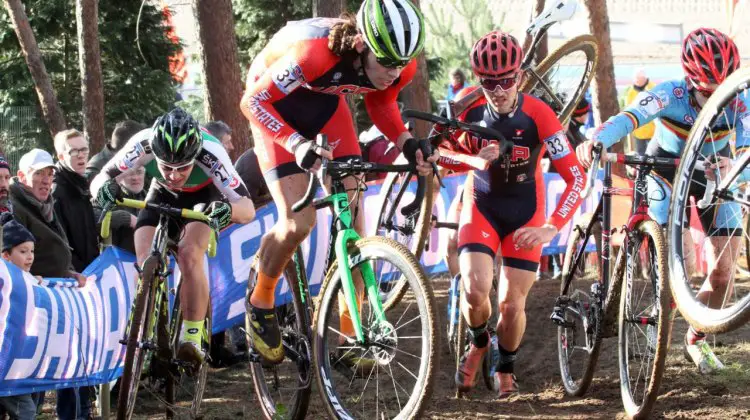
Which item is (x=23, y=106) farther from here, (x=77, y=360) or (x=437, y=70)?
(x=77, y=360)

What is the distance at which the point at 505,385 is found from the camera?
23.7 feet

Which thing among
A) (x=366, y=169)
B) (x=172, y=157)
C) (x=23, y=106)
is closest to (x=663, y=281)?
(x=366, y=169)

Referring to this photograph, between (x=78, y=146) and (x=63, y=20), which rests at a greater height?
(x=63, y=20)

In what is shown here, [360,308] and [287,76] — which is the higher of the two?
[287,76]

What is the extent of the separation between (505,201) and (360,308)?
2.19 meters

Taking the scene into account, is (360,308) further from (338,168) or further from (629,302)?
(629,302)

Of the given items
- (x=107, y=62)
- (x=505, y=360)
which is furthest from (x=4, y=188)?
(x=107, y=62)

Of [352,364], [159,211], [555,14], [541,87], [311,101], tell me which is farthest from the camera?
[541,87]

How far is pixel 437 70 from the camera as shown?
21.5 meters

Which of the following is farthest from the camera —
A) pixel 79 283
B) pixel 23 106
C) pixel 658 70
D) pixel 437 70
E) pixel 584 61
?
pixel 658 70

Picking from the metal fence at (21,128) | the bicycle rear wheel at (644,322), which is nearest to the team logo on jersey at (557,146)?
the bicycle rear wheel at (644,322)

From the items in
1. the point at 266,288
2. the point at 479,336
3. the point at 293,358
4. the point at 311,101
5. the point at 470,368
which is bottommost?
the point at 470,368

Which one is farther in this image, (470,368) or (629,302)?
(470,368)

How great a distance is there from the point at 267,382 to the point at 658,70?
128 feet
